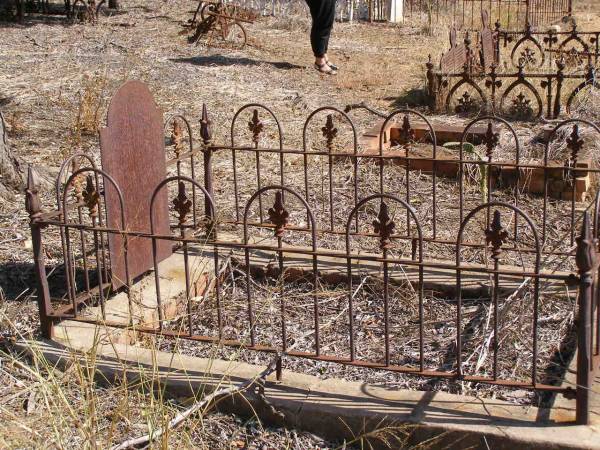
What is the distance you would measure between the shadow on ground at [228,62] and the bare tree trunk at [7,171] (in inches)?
238

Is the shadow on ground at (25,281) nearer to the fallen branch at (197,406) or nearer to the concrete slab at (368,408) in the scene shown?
the concrete slab at (368,408)

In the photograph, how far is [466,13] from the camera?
1797cm

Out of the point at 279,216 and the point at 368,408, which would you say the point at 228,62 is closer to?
the point at 279,216

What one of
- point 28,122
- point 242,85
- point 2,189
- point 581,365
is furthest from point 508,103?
point 581,365

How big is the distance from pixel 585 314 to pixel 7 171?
13.3 ft

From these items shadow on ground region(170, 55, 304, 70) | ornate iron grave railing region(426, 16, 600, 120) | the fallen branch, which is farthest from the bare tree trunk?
shadow on ground region(170, 55, 304, 70)

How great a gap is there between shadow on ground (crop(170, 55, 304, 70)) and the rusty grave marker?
280 inches

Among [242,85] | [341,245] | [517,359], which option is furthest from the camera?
[242,85]

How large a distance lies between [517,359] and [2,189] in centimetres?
352

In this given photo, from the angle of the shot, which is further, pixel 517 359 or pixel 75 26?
pixel 75 26

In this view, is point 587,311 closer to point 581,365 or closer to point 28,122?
point 581,365

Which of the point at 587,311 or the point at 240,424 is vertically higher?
the point at 587,311

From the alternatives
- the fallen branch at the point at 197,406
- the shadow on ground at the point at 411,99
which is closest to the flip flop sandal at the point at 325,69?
the shadow on ground at the point at 411,99

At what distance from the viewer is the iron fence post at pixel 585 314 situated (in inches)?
126
